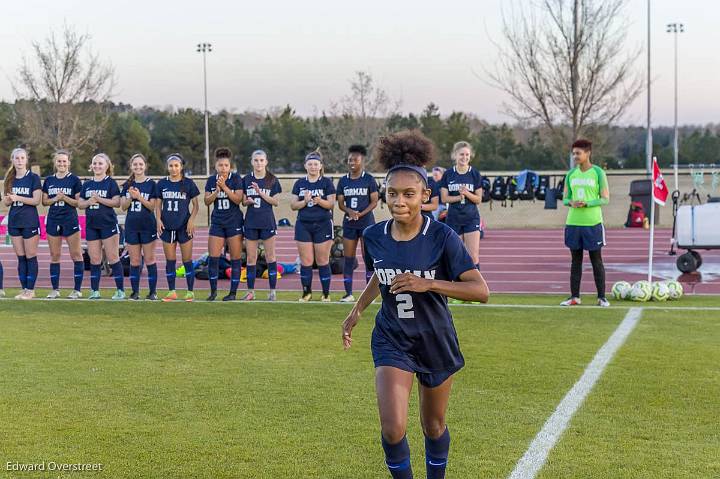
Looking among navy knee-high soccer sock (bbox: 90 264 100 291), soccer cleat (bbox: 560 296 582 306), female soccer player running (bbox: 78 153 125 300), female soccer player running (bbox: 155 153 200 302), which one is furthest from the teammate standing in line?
navy knee-high soccer sock (bbox: 90 264 100 291)

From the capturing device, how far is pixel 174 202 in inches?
529

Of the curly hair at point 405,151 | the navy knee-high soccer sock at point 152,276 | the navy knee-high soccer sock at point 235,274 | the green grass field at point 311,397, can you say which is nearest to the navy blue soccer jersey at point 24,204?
the navy knee-high soccer sock at point 152,276

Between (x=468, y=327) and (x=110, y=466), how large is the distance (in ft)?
20.2

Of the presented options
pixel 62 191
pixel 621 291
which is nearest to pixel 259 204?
pixel 62 191

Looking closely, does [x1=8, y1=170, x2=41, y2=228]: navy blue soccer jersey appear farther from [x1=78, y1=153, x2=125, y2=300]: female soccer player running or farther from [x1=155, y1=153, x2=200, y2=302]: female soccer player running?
[x1=155, y1=153, x2=200, y2=302]: female soccer player running

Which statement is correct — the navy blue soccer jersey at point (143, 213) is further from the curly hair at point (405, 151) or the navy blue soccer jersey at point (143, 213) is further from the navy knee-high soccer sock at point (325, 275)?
the curly hair at point (405, 151)

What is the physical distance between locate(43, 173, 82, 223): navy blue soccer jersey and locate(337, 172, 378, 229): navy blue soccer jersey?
13.4 feet

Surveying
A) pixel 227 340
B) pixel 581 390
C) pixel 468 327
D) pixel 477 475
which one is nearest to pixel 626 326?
pixel 468 327

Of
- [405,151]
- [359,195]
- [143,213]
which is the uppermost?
[405,151]

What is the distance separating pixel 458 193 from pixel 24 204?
634 centimetres

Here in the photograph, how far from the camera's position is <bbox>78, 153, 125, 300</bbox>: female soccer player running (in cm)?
1366

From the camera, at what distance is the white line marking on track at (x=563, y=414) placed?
539cm

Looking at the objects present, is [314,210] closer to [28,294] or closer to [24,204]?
[24,204]

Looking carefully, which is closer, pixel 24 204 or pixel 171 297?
pixel 24 204
